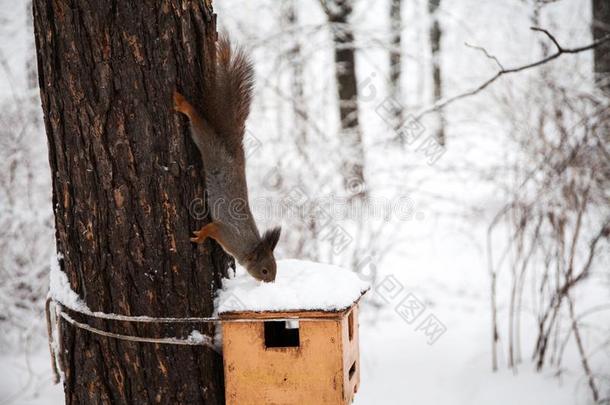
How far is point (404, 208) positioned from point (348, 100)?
1.18 meters

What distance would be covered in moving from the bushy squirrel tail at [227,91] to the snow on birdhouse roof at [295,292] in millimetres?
415

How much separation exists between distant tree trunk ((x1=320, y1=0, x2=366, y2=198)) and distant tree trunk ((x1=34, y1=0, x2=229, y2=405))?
2.71 metres

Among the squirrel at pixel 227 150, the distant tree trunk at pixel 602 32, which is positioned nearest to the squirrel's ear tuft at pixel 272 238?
the squirrel at pixel 227 150

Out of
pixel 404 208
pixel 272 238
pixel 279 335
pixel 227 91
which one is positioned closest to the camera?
pixel 227 91

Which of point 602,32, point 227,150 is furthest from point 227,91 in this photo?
point 602,32

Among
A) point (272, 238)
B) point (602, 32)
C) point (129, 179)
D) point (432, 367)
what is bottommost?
point (432, 367)

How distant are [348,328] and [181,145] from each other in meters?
0.71

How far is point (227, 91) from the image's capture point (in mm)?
1627

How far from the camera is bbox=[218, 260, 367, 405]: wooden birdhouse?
4.73 feet

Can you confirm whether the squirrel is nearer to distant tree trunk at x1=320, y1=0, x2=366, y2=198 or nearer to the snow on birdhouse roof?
the snow on birdhouse roof

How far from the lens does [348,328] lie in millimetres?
1651

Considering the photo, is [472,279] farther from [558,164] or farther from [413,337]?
[558,164]

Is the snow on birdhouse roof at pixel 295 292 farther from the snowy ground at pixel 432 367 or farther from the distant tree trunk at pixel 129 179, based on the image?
the snowy ground at pixel 432 367

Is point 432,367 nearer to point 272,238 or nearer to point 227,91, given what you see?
point 272,238
